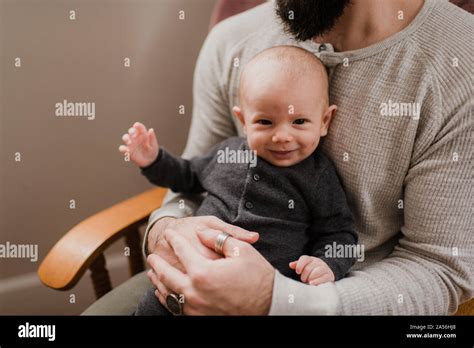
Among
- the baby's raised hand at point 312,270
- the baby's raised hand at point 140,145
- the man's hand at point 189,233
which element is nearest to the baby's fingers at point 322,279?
the baby's raised hand at point 312,270

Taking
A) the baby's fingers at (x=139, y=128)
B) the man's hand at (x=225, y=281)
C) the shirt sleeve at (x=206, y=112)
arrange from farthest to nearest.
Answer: the shirt sleeve at (x=206, y=112), the baby's fingers at (x=139, y=128), the man's hand at (x=225, y=281)

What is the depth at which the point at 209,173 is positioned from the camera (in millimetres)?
931

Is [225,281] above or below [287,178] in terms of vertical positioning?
below

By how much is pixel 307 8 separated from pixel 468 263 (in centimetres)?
49

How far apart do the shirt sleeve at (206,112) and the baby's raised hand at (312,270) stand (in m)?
0.29

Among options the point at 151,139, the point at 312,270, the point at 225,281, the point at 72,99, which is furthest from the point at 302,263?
the point at 72,99

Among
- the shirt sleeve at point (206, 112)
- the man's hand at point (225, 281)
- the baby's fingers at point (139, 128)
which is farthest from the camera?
the shirt sleeve at point (206, 112)

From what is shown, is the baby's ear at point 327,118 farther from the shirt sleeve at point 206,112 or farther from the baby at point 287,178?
the shirt sleeve at point 206,112

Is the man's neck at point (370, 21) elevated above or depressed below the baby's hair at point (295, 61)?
above

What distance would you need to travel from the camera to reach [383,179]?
836 mm

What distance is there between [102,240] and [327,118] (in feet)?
1.54

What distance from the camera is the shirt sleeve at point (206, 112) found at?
3.29 ft

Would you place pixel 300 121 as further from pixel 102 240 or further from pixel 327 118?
pixel 102 240

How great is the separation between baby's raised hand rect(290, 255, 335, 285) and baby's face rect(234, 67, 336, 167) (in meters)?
0.16
